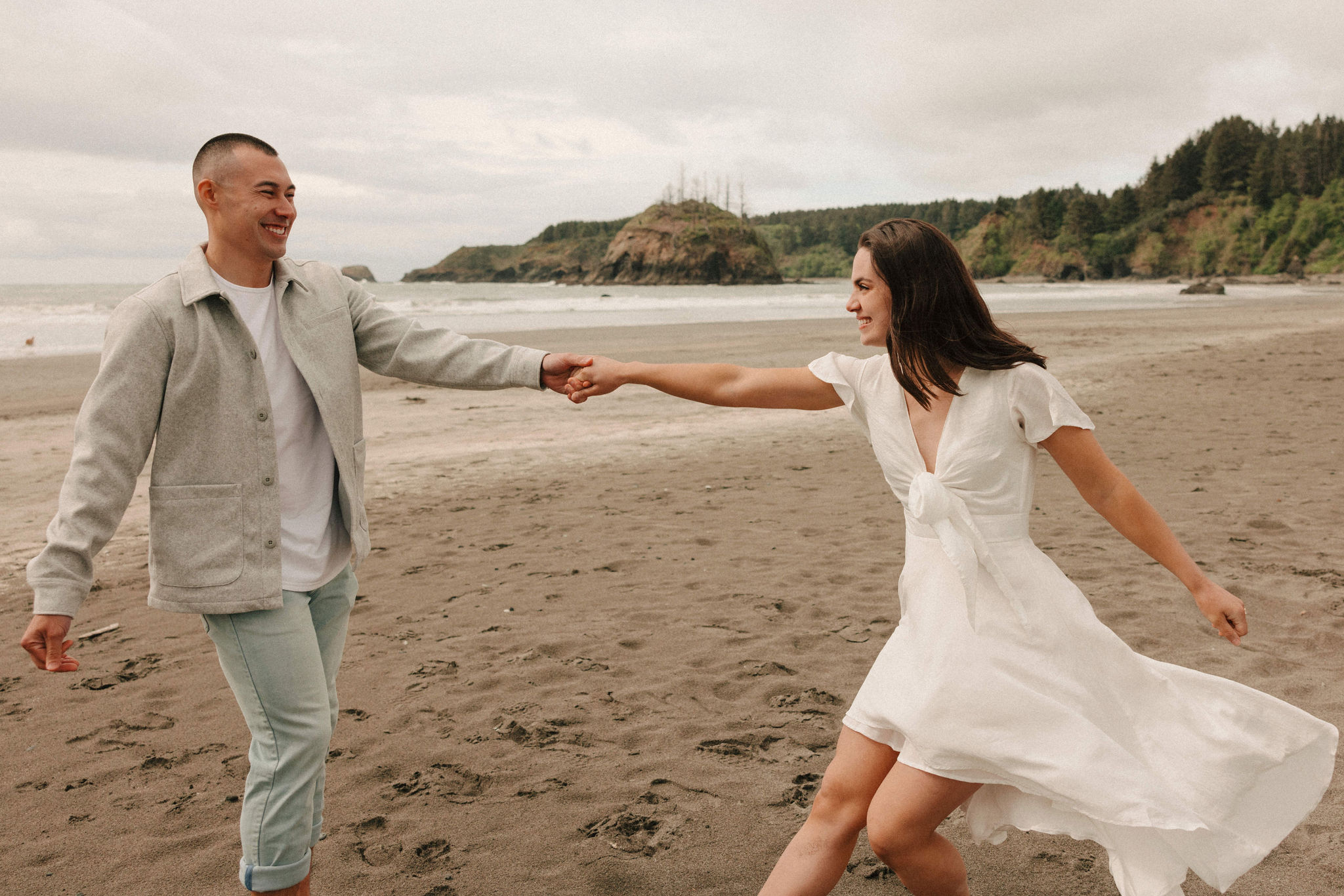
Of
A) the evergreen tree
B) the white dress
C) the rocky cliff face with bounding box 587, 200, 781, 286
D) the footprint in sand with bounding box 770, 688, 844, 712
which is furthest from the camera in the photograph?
the evergreen tree

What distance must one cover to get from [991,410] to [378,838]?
2.54 meters

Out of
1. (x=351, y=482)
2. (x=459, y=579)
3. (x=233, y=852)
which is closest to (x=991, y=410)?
(x=351, y=482)

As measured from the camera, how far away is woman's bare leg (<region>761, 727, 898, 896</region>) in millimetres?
2264

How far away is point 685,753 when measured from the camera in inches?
146

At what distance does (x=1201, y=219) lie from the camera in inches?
4063

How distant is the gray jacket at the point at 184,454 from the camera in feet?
7.33

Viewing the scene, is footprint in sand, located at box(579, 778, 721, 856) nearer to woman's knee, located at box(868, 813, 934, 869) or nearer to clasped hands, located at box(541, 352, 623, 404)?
woman's knee, located at box(868, 813, 934, 869)

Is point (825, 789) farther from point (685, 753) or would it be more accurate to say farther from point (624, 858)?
point (685, 753)

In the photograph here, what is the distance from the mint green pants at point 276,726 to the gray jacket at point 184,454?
0.10m

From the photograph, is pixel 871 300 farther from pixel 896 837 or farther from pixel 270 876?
pixel 270 876

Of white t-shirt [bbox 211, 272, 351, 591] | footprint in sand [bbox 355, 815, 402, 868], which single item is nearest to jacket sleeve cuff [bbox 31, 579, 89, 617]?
white t-shirt [bbox 211, 272, 351, 591]

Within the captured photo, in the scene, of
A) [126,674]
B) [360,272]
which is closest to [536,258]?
[360,272]

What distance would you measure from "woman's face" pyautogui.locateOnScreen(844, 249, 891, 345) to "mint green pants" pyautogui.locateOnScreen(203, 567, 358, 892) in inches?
68.8

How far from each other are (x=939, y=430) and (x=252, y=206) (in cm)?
194
